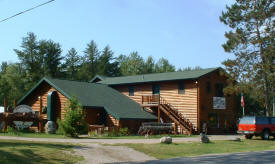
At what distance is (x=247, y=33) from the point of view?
36.3 metres

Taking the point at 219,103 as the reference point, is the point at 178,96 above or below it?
above

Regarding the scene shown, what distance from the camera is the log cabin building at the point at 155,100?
35.1m

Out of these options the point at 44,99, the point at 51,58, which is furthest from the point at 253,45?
the point at 51,58

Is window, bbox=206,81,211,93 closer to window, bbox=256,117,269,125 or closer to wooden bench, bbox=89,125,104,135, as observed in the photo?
window, bbox=256,117,269,125

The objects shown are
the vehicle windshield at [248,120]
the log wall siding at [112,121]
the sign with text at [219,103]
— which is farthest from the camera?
the sign with text at [219,103]

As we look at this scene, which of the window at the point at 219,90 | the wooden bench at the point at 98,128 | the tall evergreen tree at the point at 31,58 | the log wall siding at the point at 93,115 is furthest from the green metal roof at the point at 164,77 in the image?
the tall evergreen tree at the point at 31,58

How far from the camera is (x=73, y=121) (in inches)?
1014

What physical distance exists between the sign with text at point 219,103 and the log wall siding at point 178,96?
323cm

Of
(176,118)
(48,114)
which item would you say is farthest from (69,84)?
(176,118)

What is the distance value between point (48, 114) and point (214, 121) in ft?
55.4

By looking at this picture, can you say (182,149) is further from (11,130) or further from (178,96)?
(178,96)

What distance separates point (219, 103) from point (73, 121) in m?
18.5

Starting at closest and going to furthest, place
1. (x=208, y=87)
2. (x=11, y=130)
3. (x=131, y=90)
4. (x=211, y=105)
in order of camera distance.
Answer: (x=11, y=130) → (x=208, y=87) → (x=211, y=105) → (x=131, y=90)

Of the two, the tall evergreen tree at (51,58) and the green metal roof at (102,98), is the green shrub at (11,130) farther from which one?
the tall evergreen tree at (51,58)
